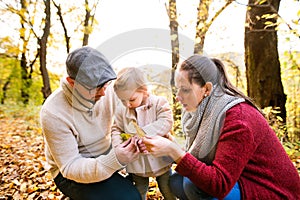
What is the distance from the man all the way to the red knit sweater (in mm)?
397

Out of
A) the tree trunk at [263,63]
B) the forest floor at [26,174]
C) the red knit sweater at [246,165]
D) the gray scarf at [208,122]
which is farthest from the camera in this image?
the tree trunk at [263,63]

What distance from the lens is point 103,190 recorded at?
1665 mm

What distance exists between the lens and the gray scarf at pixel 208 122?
57.0 inches

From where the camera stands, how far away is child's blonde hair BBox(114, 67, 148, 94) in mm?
1468

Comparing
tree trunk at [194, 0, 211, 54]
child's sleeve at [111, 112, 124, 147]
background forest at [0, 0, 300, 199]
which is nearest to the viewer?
background forest at [0, 0, 300, 199]

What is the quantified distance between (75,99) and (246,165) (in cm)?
102

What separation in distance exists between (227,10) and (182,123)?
179 inches

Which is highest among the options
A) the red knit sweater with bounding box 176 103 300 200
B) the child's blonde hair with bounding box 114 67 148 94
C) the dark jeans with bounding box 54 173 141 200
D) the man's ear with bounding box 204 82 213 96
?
the child's blonde hair with bounding box 114 67 148 94

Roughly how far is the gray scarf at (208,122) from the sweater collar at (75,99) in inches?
23.6

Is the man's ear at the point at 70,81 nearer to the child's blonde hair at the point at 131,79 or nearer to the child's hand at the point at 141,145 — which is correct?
the child's blonde hair at the point at 131,79

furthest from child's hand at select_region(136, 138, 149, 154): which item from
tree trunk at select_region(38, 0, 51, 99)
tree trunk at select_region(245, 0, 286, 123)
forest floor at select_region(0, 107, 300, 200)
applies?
tree trunk at select_region(245, 0, 286, 123)

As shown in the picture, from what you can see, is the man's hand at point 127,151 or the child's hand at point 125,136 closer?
the man's hand at point 127,151

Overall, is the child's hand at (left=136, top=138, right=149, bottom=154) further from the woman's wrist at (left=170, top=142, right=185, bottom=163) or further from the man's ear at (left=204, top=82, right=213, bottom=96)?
the man's ear at (left=204, top=82, right=213, bottom=96)

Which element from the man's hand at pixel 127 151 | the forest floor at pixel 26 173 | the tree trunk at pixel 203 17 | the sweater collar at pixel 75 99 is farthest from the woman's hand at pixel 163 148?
the tree trunk at pixel 203 17
